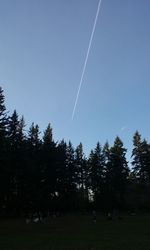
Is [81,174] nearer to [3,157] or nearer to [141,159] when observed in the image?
[141,159]

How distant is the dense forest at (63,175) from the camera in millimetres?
51281

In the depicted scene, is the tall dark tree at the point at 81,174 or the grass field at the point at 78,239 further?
the tall dark tree at the point at 81,174

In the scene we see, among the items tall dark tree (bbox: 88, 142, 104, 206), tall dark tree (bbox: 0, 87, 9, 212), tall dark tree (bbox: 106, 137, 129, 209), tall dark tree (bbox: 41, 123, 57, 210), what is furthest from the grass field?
tall dark tree (bbox: 88, 142, 104, 206)

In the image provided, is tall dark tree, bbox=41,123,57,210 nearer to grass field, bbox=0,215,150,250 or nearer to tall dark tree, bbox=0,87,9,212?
tall dark tree, bbox=0,87,9,212

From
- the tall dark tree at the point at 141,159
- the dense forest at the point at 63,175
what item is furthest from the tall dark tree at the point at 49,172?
the tall dark tree at the point at 141,159

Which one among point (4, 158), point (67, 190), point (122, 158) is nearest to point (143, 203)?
point (122, 158)

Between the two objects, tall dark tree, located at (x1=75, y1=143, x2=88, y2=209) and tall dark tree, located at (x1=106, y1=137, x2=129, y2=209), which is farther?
tall dark tree, located at (x1=75, y1=143, x2=88, y2=209)

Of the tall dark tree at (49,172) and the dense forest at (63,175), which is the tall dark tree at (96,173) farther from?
the tall dark tree at (49,172)

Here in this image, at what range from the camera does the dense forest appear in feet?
168

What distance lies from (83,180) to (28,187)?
1052 inches

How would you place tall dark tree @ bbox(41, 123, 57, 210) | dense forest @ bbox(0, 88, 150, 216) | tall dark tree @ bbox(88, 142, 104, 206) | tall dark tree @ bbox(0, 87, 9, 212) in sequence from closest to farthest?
tall dark tree @ bbox(0, 87, 9, 212) → dense forest @ bbox(0, 88, 150, 216) → tall dark tree @ bbox(41, 123, 57, 210) → tall dark tree @ bbox(88, 142, 104, 206)

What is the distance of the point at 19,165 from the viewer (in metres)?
50.9

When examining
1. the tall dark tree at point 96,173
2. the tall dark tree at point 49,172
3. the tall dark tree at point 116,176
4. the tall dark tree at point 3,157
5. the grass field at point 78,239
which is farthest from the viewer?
the tall dark tree at point 96,173

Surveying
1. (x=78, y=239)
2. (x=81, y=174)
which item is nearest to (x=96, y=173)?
(x=81, y=174)
